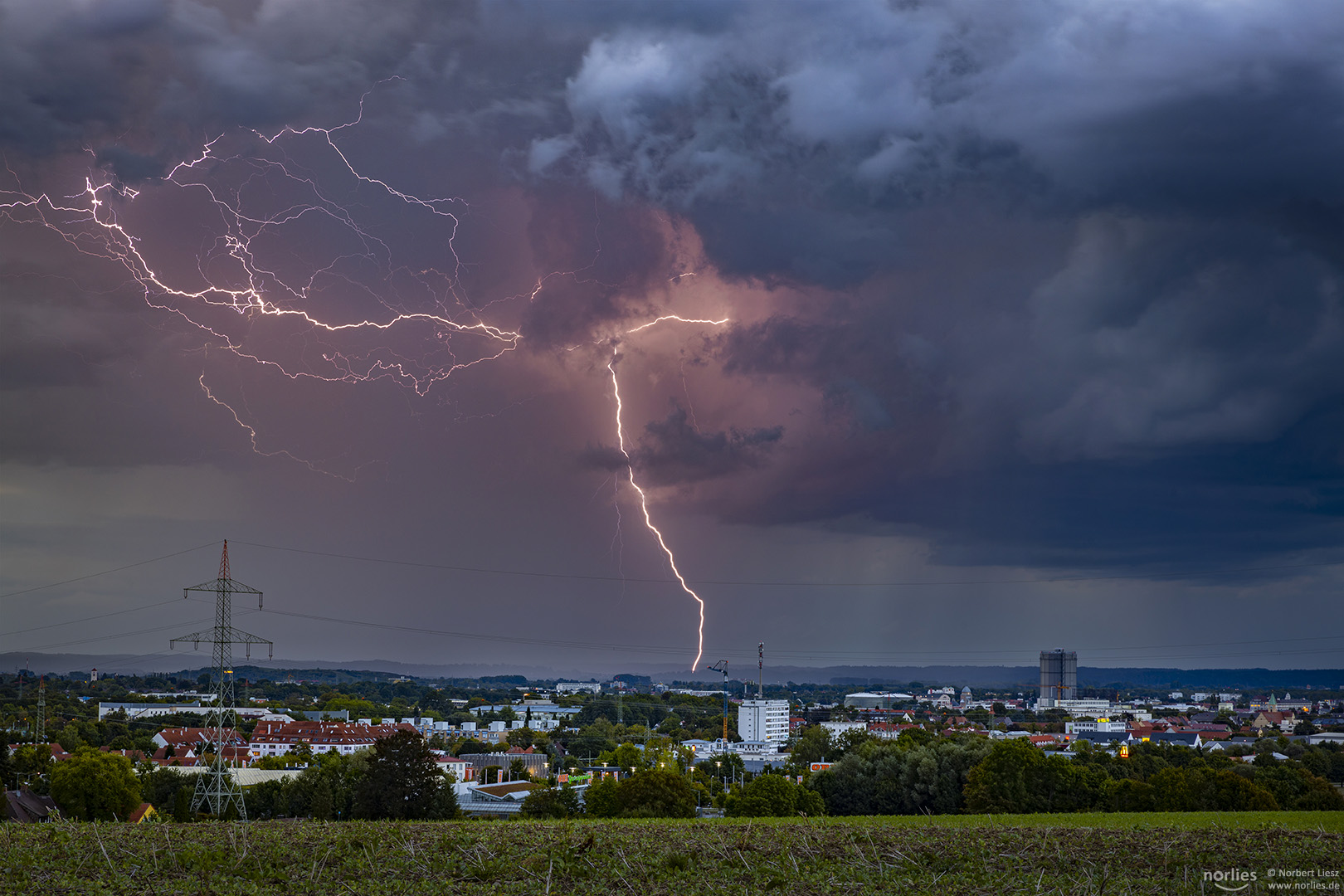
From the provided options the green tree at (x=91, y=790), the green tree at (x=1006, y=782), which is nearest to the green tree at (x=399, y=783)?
the green tree at (x=91, y=790)

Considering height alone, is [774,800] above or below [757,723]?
above

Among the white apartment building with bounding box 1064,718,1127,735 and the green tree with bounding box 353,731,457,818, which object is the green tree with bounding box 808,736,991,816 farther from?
the white apartment building with bounding box 1064,718,1127,735

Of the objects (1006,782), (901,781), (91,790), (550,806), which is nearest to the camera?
(1006,782)

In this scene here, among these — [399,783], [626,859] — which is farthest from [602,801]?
[626,859]

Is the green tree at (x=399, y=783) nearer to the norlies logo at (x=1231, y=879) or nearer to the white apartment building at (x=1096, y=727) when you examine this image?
the norlies logo at (x=1231, y=879)

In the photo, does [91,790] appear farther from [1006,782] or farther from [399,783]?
[1006,782]

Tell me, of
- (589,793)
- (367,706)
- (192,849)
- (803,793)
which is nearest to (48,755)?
(589,793)
